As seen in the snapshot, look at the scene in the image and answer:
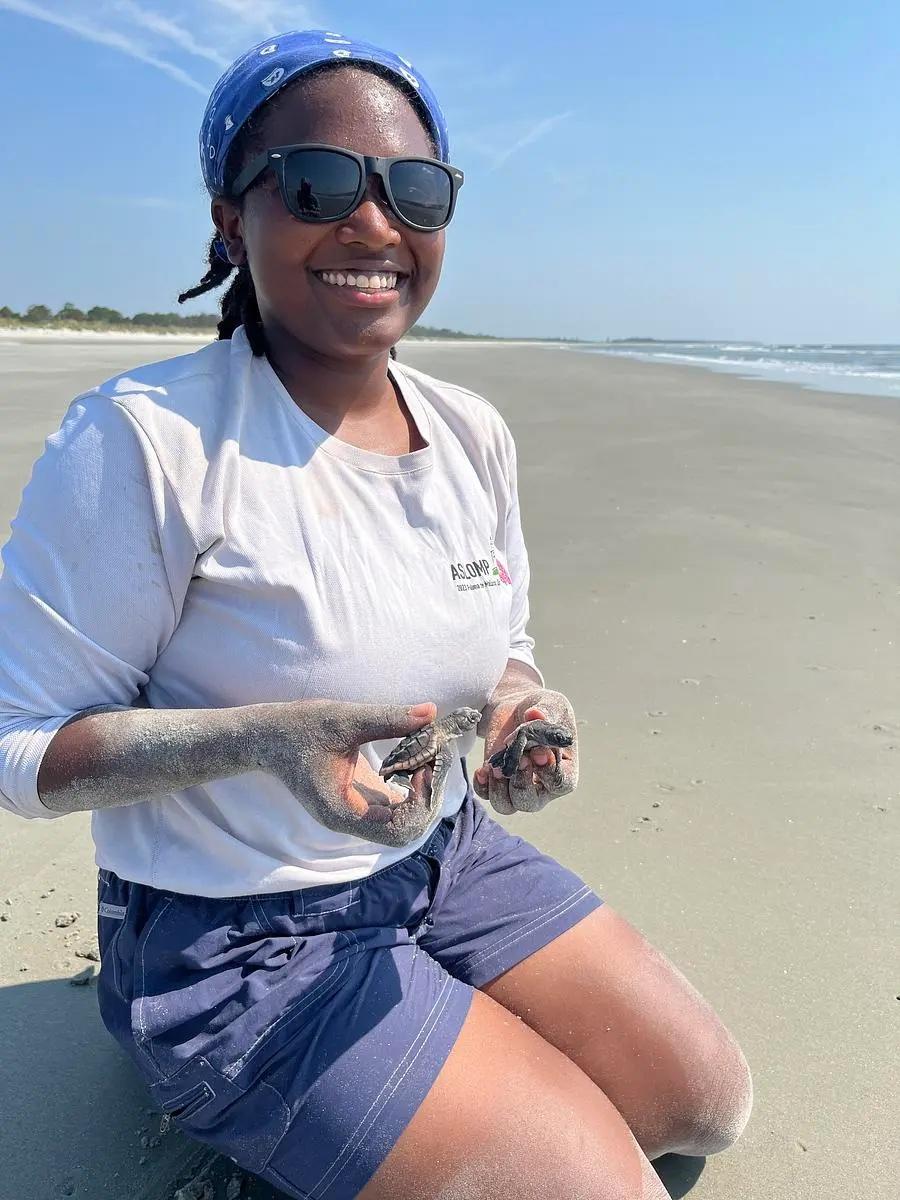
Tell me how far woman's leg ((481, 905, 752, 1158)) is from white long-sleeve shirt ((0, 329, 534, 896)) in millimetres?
421

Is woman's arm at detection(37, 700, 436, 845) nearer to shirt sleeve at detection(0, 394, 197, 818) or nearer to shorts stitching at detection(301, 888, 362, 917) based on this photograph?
shirt sleeve at detection(0, 394, 197, 818)

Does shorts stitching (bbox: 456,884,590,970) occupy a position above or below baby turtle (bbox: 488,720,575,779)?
below

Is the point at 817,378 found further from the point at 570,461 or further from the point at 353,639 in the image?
the point at 353,639

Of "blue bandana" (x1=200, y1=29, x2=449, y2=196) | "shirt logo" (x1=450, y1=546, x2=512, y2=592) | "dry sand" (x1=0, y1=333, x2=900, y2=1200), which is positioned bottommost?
"dry sand" (x1=0, y1=333, x2=900, y2=1200)

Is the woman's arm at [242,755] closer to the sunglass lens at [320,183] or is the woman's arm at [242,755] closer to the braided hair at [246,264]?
the braided hair at [246,264]

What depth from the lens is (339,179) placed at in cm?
182

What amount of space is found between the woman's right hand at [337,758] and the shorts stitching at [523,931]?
1.86 ft

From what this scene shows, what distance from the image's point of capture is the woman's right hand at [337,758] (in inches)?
61.9

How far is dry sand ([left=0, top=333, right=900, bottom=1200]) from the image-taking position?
6.89ft

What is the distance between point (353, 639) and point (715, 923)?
163 centimetres

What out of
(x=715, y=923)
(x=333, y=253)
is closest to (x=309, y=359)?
(x=333, y=253)

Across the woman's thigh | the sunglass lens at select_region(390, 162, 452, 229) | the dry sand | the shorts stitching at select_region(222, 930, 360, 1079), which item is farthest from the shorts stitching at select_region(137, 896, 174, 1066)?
the sunglass lens at select_region(390, 162, 452, 229)

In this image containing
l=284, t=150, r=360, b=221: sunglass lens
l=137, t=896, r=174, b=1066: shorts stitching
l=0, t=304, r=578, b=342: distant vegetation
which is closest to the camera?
l=137, t=896, r=174, b=1066: shorts stitching

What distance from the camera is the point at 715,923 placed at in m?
2.81
